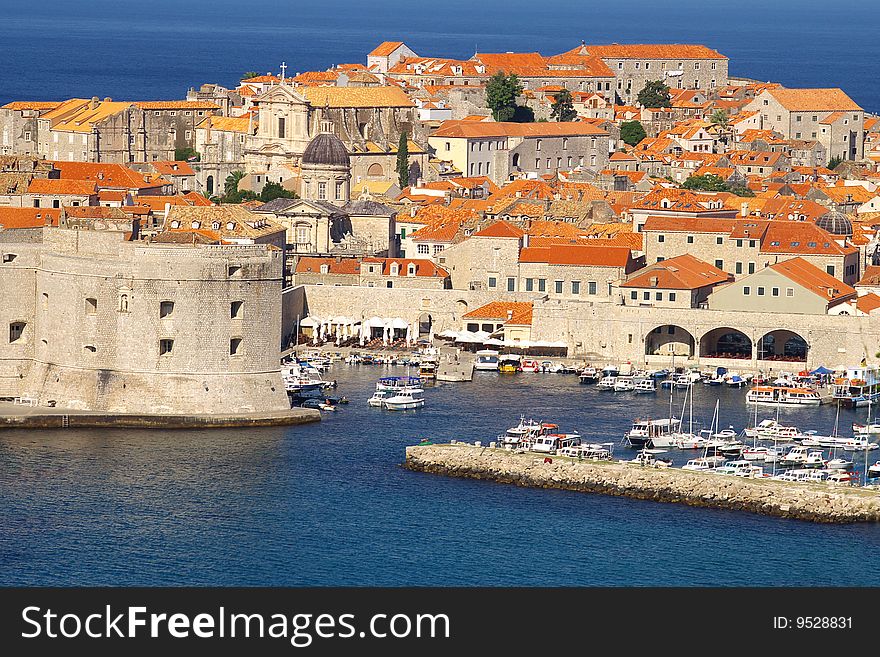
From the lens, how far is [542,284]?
61844 millimetres

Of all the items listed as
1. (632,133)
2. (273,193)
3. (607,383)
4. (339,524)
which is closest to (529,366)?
(607,383)

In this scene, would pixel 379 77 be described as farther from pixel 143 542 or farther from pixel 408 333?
pixel 143 542

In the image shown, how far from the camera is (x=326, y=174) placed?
73062mm

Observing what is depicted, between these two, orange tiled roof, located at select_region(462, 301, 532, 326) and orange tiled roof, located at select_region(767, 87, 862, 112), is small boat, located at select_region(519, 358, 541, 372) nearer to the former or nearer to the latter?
orange tiled roof, located at select_region(462, 301, 532, 326)

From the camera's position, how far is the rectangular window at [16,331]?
52.2m

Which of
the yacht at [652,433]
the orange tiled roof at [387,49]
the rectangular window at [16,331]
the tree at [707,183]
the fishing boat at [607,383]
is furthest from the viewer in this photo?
the orange tiled roof at [387,49]

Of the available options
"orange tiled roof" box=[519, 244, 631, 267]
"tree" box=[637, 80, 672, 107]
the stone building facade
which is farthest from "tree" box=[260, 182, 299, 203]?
"tree" box=[637, 80, 672, 107]

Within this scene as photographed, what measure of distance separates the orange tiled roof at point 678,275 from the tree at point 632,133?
39.5m

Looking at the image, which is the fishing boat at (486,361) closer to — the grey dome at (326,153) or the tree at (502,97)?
the grey dome at (326,153)

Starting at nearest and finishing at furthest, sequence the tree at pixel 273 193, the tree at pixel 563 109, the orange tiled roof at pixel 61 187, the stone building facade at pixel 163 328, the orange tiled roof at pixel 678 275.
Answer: the stone building facade at pixel 163 328
the orange tiled roof at pixel 678 275
the orange tiled roof at pixel 61 187
the tree at pixel 273 193
the tree at pixel 563 109

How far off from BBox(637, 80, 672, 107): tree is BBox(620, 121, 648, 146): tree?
31.5ft

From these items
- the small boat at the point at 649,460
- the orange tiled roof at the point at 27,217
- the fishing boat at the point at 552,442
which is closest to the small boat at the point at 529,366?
the fishing boat at the point at 552,442

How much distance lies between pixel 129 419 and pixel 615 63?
7532 cm
